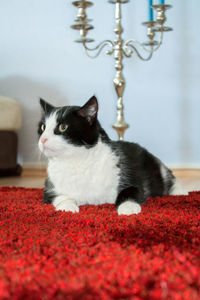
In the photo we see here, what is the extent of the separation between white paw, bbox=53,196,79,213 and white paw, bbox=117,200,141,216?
130 millimetres

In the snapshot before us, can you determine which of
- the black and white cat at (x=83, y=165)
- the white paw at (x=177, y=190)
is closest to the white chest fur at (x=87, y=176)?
the black and white cat at (x=83, y=165)

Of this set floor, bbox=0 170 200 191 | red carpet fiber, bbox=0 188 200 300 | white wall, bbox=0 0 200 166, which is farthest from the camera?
white wall, bbox=0 0 200 166

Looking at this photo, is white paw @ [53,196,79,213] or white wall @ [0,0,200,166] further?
white wall @ [0,0,200,166]

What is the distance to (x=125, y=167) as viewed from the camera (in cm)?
119

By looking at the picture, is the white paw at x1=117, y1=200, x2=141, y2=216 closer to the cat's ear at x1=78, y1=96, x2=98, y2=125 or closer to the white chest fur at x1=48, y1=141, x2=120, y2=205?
the white chest fur at x1=48, y1=141, x2=120, y2=205

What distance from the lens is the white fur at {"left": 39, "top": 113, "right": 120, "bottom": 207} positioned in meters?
1.09

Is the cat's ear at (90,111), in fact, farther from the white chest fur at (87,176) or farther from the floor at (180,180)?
the floor at (180,180)

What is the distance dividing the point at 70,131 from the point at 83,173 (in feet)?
0.45

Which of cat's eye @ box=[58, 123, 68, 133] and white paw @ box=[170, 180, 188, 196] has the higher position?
cat's eye @ box=[58, 123, 68, 133]

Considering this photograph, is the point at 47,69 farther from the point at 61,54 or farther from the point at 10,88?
the point at 10,88

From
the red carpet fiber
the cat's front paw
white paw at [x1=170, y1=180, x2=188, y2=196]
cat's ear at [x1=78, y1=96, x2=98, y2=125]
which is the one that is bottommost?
white paw at [x1=170, y1=180, x2=188, y2=196]

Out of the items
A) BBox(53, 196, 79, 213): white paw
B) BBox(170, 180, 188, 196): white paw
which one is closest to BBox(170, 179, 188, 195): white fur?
BBox(170, 180, 188, 196): white paw

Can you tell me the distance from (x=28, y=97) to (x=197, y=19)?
1.36 meters

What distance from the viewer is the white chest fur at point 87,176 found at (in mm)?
1104
